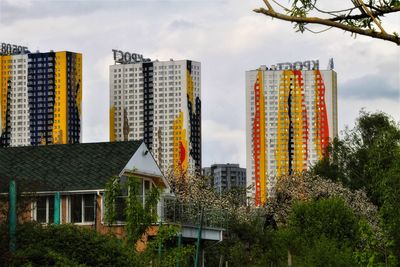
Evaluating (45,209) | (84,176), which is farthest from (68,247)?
(84,176)

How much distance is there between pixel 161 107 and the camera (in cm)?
16175

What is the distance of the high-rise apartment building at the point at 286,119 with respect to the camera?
16412 cm

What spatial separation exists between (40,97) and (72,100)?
492 centimetres

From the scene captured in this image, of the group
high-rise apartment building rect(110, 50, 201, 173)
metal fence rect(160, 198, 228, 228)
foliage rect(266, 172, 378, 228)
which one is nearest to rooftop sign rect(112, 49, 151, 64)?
high-rise apartment building rect(110, 50, 201, 173)

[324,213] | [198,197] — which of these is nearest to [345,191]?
[198,197]

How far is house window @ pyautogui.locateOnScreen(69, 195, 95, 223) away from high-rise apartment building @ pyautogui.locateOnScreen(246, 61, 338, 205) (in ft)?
373

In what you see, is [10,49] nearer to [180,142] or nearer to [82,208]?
[180,142]

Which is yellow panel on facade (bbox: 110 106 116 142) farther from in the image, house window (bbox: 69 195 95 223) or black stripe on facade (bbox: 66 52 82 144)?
house window (bbox: 69 195 95 223)

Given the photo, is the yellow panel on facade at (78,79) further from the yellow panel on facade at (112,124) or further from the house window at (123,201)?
the house window at (123,201)

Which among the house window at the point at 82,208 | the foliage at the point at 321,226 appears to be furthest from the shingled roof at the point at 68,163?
the foliage at the point at 321,226

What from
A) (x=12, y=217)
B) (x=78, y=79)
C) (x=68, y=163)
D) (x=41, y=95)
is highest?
(x=78, y=79)

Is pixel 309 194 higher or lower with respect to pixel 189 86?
lower

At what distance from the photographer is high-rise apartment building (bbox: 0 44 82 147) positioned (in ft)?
506

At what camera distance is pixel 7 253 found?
28.2m
